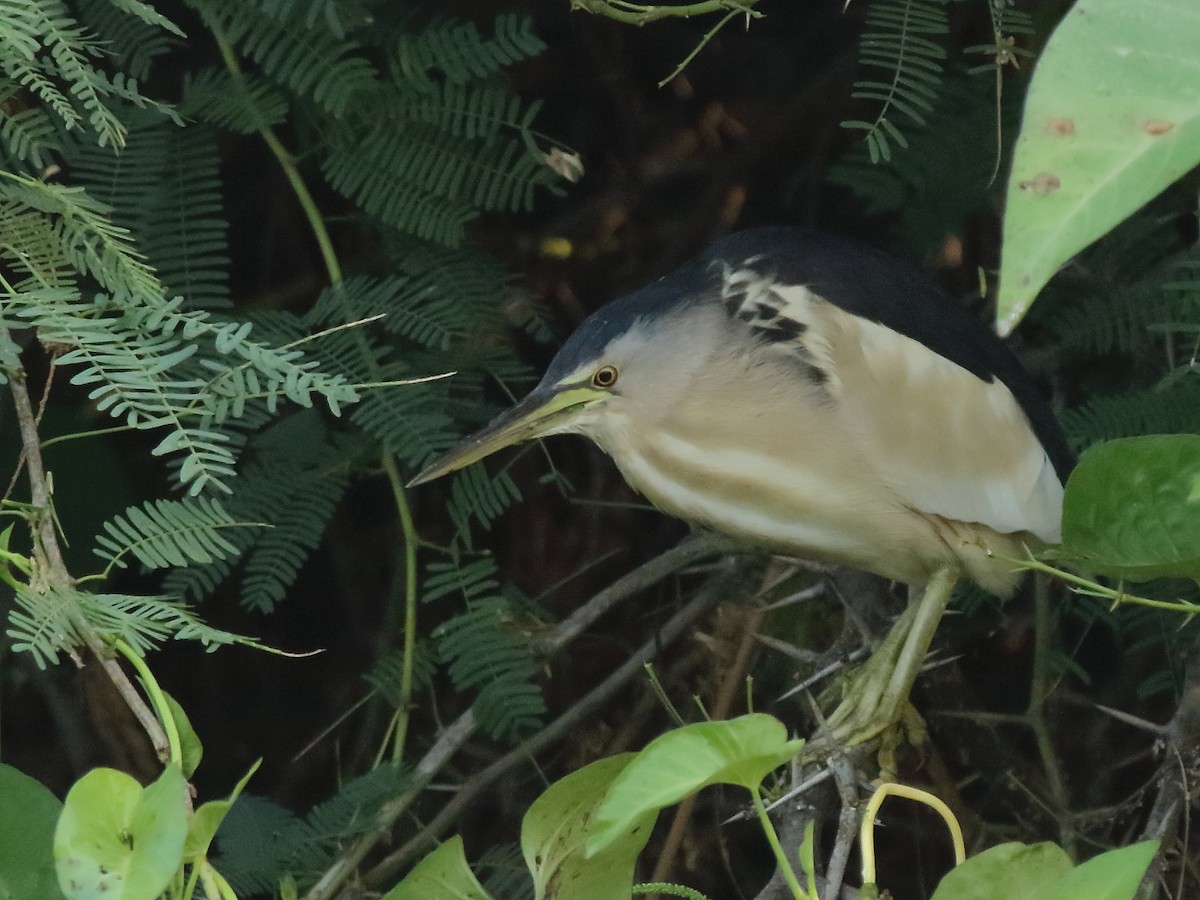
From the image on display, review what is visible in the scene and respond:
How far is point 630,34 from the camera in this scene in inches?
78.5

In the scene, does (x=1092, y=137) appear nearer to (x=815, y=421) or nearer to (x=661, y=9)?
(x=661, y=9)

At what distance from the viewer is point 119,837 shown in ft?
2.29

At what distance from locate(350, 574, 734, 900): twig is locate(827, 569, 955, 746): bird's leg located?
250 millimetres

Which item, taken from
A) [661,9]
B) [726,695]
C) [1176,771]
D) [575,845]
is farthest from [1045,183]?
[726,695]

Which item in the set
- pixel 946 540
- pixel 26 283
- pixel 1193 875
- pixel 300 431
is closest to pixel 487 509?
pixel 300 431

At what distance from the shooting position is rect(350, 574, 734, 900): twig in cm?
140

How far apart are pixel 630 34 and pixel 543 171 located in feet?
2.10

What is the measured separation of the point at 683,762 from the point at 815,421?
71 centimetres

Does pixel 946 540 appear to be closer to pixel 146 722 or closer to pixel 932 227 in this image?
pixel 932 227

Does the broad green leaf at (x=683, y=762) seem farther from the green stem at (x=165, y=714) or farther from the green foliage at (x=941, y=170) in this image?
the green foliage at (x=941, y=170)

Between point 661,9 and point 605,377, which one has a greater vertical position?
point 661,9

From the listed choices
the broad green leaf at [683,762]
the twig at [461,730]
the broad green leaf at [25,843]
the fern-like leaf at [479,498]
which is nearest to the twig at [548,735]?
the twig at [461,730]

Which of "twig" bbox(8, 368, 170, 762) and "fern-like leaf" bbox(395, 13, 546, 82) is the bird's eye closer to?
"fern-like leaf" bbox(395, 13, 546, 82)

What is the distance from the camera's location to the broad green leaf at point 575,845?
0.88 meters
